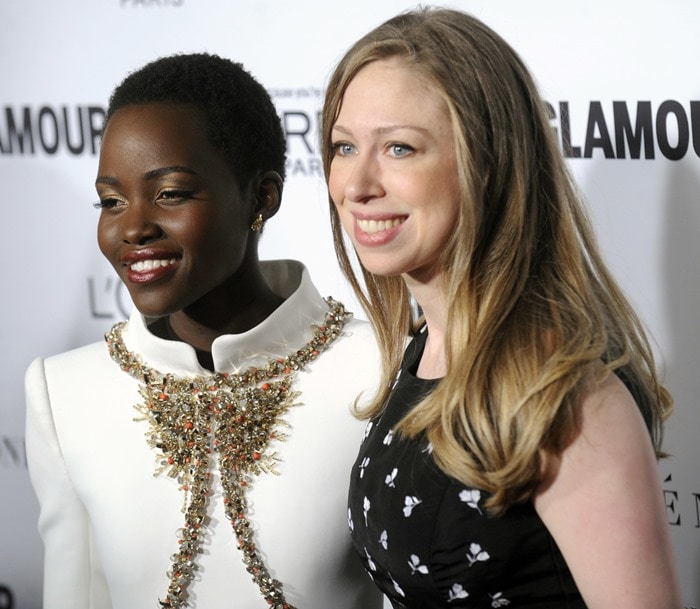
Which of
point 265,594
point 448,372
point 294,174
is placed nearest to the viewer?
point 448,372

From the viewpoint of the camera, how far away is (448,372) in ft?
3.12

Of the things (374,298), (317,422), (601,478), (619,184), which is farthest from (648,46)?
(601,478)

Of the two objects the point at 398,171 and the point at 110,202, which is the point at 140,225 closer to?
the point at 110,202

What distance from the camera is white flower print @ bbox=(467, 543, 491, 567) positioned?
35.4 inches

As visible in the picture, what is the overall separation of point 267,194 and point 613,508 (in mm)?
549

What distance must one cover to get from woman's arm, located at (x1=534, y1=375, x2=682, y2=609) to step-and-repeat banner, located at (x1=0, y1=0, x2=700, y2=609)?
23.9 inches

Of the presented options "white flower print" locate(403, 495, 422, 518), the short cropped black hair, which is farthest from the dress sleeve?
"white flower print" locate(403, 495, 422, 518)

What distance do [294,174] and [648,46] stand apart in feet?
1.82

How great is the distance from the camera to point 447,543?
91 cm

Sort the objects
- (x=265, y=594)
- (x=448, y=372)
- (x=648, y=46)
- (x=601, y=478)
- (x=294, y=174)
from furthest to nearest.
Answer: (x=294, y=174) < (x=648, y=46) < (x=265, y=594) < (x=448, y=372) < (x=601, y=478)

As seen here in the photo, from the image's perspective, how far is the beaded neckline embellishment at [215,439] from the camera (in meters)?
1.16

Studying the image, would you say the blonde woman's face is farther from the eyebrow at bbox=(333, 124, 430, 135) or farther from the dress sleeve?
the dress sleeve

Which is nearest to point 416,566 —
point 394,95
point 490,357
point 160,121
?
point 490,357

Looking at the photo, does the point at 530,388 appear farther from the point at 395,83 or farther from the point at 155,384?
the point at 155,384
